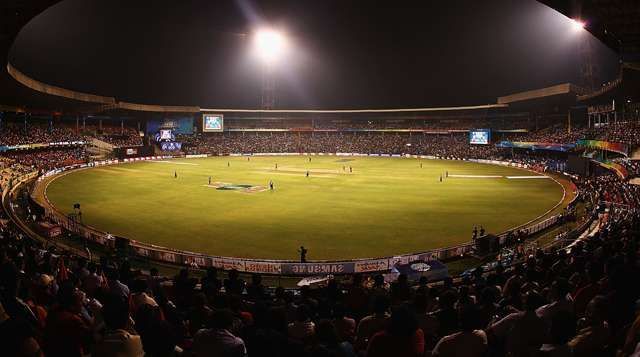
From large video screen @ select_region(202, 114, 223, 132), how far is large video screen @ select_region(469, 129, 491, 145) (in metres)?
61.2

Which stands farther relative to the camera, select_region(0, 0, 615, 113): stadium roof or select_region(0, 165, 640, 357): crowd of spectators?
select_region(0, 0, 615, 113): stadium roof

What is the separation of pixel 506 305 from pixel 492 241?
61.5ft

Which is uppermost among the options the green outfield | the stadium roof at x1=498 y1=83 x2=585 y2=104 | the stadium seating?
the stadium roof at x1=498 y1=83 x2=585 y2=104

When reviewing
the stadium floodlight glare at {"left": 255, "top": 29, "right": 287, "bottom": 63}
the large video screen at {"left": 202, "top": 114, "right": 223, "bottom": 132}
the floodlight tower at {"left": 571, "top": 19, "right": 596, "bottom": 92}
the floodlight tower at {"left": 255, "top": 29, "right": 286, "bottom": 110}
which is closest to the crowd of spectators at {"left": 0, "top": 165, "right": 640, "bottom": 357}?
the floodlight tower at {"left": 571, "top": 19, "right": 596, "bottom": 92}

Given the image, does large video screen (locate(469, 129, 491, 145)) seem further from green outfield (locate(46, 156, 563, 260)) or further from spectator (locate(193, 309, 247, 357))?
spectator (locate(193, 309, 247, 357))

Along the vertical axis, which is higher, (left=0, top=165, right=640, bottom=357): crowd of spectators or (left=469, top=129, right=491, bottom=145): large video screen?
(left=469, top=129, right=491, bottom=145): large video screen

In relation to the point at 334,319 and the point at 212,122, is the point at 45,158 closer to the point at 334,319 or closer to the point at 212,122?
the point at 212,122

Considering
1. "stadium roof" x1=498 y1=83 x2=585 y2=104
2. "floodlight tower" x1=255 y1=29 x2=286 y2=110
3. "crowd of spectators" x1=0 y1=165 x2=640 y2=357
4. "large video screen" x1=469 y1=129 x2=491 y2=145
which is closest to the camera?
"crowd of spectators" x1=0 y1=165 x2=640 y2=357

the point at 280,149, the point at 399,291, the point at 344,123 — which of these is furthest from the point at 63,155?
the point at 399,291

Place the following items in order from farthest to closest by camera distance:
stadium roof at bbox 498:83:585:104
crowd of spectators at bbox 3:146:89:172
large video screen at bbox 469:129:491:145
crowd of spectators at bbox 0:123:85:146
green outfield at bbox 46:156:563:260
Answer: large video screen at bbox 469:129:491:145 < crowd of spectators at bbox 0:123:85:146 < stadium roof at bbox 498:83:585:104 < crowd of spectators at bbox 3:146:89:172 < green outfield at bbox 46:156:563:260

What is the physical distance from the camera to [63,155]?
79938mm

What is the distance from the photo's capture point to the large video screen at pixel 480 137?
94562 mm

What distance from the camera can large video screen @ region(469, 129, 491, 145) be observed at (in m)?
94.6

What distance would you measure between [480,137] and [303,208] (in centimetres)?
6720
